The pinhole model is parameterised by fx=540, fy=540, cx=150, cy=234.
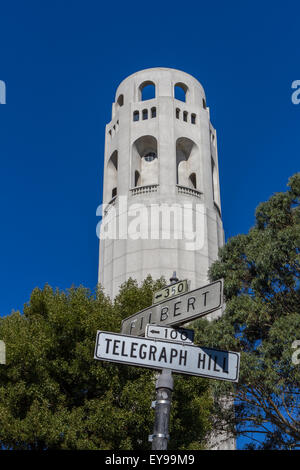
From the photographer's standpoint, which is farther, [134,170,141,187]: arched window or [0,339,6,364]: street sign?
[134,170,141,187]: arched window

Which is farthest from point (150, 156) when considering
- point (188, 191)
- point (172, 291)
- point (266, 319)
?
point (172, 291)

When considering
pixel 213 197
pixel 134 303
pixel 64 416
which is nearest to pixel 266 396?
pixel 134 303

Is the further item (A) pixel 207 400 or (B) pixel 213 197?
(B) pixel 213 197

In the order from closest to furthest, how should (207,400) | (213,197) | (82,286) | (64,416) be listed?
1. (64,416)
2. (207,400)
3. (82,286)
4. (213,197)

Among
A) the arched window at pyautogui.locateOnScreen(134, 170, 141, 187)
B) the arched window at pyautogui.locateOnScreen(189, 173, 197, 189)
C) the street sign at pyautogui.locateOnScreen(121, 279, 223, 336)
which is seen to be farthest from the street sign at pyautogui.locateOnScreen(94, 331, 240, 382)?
the arched window at pyautogui.locateOnScreen(189, 173, 197, 189)

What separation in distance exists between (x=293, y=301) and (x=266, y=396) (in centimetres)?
371

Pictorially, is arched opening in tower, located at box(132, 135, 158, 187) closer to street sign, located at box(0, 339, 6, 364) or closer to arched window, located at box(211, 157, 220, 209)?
arched window, located at box(211, 157, 220, 209)

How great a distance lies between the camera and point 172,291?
7.13 meters

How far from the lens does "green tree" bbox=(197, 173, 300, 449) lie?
17.7m

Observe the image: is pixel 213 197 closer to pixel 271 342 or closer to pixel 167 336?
pixel 271 342

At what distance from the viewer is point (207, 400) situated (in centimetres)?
1755

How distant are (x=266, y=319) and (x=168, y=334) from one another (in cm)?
1344

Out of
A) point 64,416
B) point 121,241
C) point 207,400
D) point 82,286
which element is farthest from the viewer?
point 121,241

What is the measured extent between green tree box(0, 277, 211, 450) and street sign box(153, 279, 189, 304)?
28.1 feet
